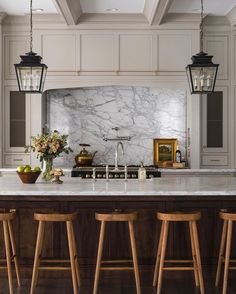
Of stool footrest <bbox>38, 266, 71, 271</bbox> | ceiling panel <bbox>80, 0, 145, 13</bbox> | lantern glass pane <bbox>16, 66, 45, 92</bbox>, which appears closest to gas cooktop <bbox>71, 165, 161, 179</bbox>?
lantern glass pane <bbox>16, 66, 45, 92</bbox>

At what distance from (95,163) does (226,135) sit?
1.78 meters

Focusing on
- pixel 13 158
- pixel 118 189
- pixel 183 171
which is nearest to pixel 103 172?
pixel 183 171

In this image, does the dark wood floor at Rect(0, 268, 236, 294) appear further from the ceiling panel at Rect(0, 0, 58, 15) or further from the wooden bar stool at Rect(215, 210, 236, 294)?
the ceiling panel at Rect(0, 0, 58, 15)

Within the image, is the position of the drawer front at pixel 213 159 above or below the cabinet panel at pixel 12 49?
below

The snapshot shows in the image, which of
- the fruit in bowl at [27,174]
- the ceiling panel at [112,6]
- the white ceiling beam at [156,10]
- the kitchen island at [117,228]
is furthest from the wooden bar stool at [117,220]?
the ceiling panel at [112,6]

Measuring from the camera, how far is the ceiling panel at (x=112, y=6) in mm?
6187

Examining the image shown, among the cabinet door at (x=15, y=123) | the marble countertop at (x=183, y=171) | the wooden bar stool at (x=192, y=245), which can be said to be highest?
the cabinet door at (x=15, y=123)

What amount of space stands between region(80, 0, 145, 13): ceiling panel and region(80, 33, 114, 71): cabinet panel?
36cm

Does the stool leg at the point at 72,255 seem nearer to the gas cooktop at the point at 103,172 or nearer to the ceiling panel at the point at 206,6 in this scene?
the gas cooktop at the point at 103,172

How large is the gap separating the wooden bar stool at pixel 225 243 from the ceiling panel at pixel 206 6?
9.61 feet

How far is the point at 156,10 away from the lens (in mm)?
5988

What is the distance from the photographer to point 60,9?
5.92 m

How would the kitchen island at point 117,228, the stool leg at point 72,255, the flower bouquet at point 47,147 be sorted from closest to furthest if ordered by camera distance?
the stool leg at point 72,255, the kitchen island at point 117,228, the flower bouquet at point 47,147

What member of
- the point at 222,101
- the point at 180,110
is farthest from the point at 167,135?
the point at 222,101
